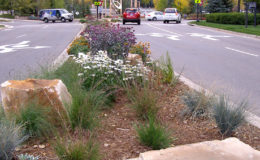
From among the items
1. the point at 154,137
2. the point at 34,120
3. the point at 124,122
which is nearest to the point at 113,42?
the point at 124,122

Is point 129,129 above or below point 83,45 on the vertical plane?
below

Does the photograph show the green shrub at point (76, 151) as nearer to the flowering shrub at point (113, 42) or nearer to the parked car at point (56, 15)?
the flowering shrub at point (113, 42)

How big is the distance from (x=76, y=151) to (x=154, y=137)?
0.91 m

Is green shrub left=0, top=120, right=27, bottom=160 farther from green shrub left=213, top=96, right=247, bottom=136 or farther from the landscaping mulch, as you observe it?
green shrub left=213, top=96, right=247, bottom=136

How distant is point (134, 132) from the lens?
410 centimetres

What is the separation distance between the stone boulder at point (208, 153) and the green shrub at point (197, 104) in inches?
42.9

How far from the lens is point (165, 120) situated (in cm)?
448

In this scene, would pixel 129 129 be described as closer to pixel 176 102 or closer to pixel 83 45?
pixel 176 102

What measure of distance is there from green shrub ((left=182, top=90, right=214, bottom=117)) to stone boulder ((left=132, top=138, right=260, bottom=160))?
109cm

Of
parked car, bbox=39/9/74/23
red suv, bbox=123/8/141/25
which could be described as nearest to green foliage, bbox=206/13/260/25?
red suv, bbox=123/8/141/25

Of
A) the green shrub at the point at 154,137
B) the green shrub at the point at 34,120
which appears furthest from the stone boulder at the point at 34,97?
the green shrub at the point at 154,137

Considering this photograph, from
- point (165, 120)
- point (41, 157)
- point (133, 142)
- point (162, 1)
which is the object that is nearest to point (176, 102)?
point (165, 120)

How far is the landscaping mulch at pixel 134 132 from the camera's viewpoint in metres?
3.58

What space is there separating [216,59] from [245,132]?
7328 millimetres
